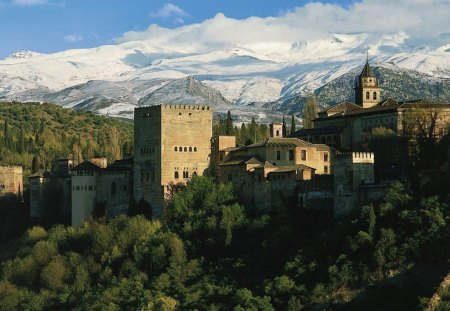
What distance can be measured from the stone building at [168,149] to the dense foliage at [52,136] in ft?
69.6

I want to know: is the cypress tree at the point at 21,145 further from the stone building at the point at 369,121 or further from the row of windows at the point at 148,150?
the row of windows at the point at 148,150

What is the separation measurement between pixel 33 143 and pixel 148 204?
49.7 metres

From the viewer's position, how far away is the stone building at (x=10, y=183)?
86.0 metres

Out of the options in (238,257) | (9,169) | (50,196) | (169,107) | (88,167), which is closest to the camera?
(238,257)

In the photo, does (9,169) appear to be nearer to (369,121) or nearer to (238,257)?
(369,121)

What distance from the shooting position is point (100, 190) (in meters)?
72.0

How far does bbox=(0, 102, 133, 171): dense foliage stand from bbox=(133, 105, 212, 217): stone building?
21.2 metres

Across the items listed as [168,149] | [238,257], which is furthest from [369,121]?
[238,257]

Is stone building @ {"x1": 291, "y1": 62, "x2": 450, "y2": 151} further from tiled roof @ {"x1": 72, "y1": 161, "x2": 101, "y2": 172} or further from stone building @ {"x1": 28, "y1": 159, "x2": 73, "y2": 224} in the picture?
stone building @ {"x1": 28, "y1": 159, "x2": 73, "y2": 224}

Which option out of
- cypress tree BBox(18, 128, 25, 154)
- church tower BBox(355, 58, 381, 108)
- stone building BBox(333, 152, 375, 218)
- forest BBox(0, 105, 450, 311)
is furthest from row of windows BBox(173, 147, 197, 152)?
cypress tree BBox(18, 128, 25, 154)

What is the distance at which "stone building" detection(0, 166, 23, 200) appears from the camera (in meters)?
86.0

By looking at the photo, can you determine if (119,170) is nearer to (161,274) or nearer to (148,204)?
(148,204)

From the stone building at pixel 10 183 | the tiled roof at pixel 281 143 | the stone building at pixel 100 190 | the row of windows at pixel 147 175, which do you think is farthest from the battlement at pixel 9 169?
the tiled roof at pixel 281 143

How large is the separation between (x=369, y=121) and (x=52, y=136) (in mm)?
56853
